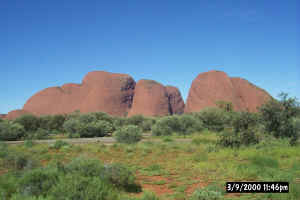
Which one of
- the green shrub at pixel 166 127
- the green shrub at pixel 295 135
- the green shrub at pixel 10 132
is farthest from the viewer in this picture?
the green shrub at pixel 166 127

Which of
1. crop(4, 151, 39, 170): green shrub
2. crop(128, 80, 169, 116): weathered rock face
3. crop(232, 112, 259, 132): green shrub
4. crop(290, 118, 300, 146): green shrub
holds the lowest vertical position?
crop(4, 151, 39, 170): green shrub

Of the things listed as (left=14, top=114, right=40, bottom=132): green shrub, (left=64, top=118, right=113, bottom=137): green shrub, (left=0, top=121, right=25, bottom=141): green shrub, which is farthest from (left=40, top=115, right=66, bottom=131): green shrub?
(left=0, top=121, right=25, bottom=141): green shrub

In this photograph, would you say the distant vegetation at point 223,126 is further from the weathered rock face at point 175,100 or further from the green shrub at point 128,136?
the weathered rock face at point 175,100

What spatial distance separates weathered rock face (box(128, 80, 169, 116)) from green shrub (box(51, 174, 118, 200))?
7771 cm

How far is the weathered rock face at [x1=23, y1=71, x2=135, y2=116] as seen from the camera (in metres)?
83.6

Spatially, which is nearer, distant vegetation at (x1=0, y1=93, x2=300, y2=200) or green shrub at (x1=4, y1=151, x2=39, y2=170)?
distant vegetation at (x1=0, y1=93, x2=300, y2=200)

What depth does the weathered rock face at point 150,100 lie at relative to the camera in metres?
84.5

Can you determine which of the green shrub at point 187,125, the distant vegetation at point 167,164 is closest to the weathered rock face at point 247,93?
the green shrub at point 187,125

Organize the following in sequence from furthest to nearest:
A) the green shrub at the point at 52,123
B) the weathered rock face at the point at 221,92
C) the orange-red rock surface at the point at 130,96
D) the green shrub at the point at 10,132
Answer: the orange-red rock surface at the point at 130,96, the weathered rock face at the point at 221,92, the green shrub at the point at 52,123, the green shrub at the point at 10,132

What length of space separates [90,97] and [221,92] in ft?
163

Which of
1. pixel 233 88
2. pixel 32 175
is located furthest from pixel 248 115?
pixel 233 88

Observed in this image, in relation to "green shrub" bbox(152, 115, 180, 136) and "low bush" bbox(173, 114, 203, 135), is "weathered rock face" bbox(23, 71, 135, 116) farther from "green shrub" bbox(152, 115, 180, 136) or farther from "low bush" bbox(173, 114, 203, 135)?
"low bush" bbox(173, 114, 203, 135)

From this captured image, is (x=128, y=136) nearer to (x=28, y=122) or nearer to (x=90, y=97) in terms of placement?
(x=28, y=122)

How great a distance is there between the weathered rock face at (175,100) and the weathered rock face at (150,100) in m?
4.43
